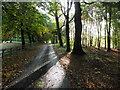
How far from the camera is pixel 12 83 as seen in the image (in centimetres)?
424

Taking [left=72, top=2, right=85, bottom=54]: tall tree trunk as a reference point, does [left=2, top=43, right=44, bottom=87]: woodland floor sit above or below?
below

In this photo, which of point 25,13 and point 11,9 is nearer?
point 11,9

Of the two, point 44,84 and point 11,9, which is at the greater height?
point 11,9

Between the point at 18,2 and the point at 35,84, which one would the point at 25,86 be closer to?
the point at 35,84

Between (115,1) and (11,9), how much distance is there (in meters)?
10.3

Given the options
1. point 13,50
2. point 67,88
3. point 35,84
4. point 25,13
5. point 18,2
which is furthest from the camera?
point 13,50

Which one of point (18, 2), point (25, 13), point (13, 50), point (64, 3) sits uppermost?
point (64, 3)

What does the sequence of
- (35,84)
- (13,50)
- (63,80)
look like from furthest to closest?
(13,50)
(63,80)
(35,84)

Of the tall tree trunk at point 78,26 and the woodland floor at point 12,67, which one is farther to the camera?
the tall tree trunk at point 78,26

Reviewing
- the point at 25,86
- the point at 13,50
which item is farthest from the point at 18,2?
the point at 25,86

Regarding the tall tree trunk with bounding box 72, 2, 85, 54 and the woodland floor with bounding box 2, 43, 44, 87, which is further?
the tall tree trunk with bounding box 72, 2, 85, 54

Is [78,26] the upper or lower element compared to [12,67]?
upper

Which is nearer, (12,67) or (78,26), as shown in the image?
(12,67)

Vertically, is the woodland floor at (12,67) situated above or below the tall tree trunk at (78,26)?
below
